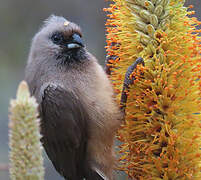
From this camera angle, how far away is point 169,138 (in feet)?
10.3

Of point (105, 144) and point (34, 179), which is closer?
point (34, 179)

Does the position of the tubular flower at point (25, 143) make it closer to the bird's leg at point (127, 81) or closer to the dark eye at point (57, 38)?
the bird's leg at point (127, 81)

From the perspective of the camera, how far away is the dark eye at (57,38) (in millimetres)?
4035

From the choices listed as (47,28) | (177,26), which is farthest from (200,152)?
(47,28)

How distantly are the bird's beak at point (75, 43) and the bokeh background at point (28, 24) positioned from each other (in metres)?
4.28

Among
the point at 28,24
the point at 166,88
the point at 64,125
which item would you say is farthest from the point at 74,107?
the point at 28,24

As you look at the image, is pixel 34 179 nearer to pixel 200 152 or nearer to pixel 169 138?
pixel 169 138

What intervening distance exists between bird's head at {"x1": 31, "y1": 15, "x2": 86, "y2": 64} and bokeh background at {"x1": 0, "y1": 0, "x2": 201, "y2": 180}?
13.4ft

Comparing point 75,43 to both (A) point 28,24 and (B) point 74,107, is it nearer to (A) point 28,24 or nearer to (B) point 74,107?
(B) point 74,107

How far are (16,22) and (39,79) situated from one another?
5253mm

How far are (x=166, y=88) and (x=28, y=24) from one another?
6374 millimetres

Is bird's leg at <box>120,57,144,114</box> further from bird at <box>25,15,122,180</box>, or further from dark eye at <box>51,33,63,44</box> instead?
dark eye at <box>51,33,63,44</box>

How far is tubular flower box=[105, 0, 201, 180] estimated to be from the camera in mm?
3156

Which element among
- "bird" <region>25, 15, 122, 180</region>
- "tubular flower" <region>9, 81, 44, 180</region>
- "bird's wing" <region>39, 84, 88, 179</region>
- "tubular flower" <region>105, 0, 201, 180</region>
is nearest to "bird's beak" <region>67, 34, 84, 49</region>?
"bird" <region>25, 15, 122, 180</region>
